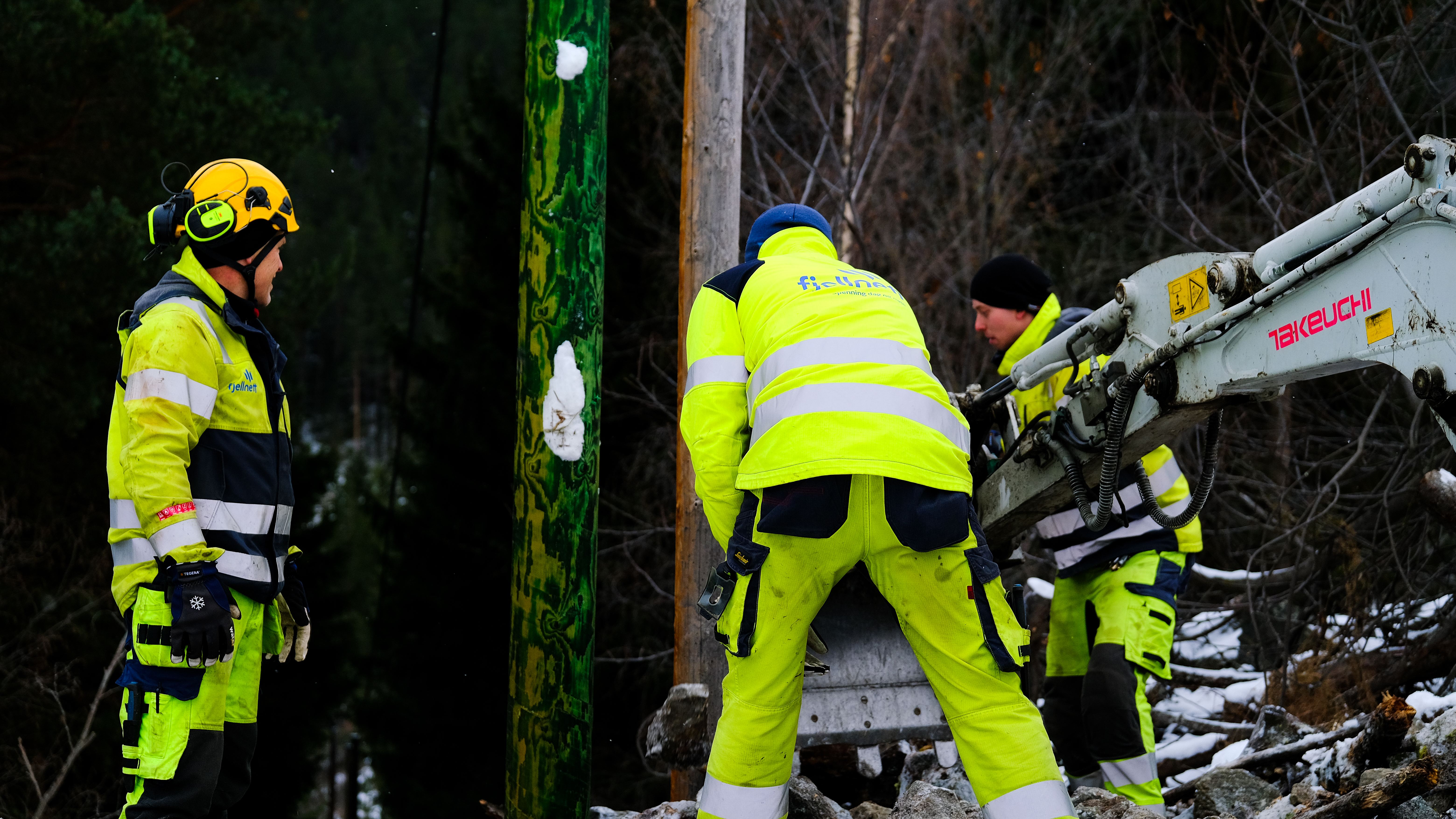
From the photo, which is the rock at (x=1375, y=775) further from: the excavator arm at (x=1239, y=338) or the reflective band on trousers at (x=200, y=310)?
the reflective band on trousers at (x=200, y=310)

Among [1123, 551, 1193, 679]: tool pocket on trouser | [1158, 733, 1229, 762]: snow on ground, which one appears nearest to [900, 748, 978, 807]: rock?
[1123, 551, 1193, 679]: tool pocket on trouser

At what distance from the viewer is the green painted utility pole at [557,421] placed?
3.62m

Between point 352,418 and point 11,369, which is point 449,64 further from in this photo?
point 11,369

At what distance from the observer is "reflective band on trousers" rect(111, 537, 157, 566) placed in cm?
295

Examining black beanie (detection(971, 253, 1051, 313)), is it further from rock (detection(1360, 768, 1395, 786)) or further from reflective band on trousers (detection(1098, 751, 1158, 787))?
rock (detection(1360, 768, 1395, 786))

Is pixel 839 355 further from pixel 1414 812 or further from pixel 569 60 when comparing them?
pixel 1414 812

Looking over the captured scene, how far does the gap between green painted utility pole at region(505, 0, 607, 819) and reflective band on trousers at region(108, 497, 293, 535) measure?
76cm

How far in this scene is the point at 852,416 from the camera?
2879 mm

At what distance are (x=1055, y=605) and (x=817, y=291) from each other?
6.19 feet

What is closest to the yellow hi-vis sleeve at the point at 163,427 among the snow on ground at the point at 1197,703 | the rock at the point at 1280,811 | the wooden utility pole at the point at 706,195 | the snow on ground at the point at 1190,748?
the wooden utility pole at the point at 706,195

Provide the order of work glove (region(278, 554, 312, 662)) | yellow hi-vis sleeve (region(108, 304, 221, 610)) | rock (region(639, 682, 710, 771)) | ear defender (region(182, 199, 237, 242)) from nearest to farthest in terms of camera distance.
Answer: yellow hi-vis sleeve (region(108, 304, 221, 610)), ear defender (region(182, 199, 237, 242)), work glove (region(278, 554, 312, 662)), rock (region(639, 682, 710, 771))

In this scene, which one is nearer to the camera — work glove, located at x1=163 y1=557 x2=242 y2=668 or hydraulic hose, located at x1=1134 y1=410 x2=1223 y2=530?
work glove, located at x1=163 y1=557 x2=242 y2=668

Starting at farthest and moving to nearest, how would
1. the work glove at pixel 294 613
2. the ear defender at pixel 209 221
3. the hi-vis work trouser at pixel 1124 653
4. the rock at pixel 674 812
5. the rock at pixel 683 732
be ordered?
the rock at pixel 683 732, the hi-vis work trouser at pixel 1124 653, the rock at pixel 674 812, the work glove at pixel 294 613, the ear defender at pixel 209 221

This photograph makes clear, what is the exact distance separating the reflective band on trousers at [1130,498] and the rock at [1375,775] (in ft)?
3.19
